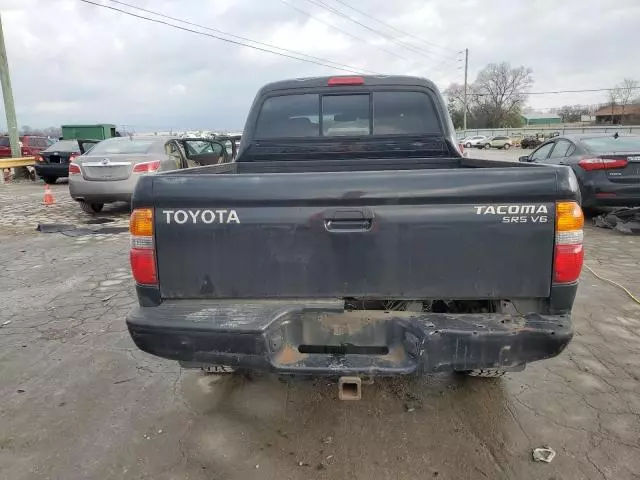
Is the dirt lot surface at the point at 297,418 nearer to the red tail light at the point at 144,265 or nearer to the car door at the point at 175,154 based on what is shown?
the red tail light at the point at 144,265

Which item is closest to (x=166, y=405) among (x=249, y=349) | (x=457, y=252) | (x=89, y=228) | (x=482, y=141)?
(x=249, y=349)

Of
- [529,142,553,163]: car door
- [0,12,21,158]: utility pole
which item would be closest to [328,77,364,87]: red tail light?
[529,142,553,163]: car door

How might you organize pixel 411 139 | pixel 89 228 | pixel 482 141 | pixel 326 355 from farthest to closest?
pixel 482 141 < pixel 89 228 < pixel 411 139 < pixel 326 355

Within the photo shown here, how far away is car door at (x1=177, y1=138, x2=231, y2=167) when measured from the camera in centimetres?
1055

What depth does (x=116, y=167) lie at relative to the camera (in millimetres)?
8930

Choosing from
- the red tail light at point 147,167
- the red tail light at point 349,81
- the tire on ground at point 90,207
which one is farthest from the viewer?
the tire on ground at point 90,207

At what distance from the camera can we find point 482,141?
59.4 metres

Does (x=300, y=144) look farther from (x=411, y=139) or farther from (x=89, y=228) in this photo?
(x=89, y=228)

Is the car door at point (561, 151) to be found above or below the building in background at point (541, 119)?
below

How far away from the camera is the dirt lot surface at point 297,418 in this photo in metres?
2.46

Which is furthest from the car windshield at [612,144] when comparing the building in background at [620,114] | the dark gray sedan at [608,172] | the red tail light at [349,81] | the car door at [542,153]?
the building in background at [620,114]

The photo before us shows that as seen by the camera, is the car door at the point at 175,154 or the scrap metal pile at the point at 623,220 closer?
the scrap metal pile at the point at 623,220

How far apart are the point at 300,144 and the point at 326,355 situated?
2344 millimetres

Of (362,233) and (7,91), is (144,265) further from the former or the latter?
(7,91)
